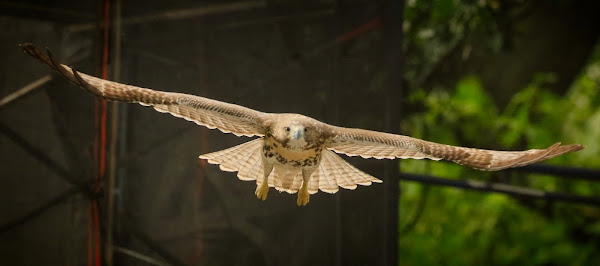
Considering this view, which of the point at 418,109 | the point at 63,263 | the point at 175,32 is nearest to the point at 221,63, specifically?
the point at 175,32

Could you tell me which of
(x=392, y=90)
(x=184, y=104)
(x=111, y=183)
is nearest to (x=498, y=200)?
(x=392, y=90)

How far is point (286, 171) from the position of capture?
2.48 meters

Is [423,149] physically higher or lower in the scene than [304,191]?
higher

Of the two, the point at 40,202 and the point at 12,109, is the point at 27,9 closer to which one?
the point at 12,109

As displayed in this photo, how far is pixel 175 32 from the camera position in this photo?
2.66 meters

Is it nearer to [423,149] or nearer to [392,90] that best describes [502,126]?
[392,90]

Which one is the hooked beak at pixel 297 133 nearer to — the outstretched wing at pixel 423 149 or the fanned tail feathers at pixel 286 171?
the outstretched wing at pixel 423 149

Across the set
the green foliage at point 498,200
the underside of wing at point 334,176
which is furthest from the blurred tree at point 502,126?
the underside of wing at point 334,176

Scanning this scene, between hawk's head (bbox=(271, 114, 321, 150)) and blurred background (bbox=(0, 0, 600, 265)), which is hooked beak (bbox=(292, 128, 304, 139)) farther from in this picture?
blurred background (bbox=(0, 0, 600, 265))

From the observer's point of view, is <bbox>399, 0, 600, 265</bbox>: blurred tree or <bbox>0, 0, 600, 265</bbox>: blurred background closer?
<bbox>0, 0, 600, 265</bbox>: blurred background

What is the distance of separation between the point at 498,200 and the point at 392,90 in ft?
10.3

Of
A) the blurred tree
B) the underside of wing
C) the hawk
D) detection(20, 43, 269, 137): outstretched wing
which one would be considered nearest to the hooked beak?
the hawk

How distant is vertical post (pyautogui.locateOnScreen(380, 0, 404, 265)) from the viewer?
3.03 meters

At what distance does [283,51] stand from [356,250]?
1.20 m
